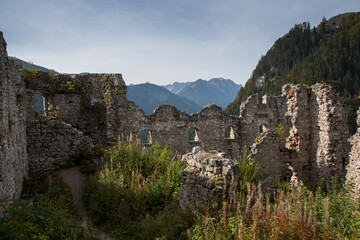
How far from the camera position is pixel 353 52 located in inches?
2635

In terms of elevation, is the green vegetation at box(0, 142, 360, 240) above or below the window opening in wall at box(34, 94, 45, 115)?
below

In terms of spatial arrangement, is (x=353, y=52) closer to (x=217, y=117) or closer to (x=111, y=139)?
(x=217, y=117)

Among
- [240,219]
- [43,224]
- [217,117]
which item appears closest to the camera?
A: [240,219]

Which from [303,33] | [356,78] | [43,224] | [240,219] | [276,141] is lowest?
[43,224]

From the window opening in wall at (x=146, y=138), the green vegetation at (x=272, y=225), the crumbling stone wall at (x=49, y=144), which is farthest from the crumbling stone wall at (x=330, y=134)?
the crumbling stone wall at (x=49, y=144)

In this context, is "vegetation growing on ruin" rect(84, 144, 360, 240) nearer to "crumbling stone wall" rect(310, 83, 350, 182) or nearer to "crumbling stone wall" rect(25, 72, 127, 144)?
"crumbling stone wall" rect(310, 83, 350, 182)

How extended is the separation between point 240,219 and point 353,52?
7859 centimetres

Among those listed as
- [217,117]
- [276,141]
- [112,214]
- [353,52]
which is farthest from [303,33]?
[112,214]

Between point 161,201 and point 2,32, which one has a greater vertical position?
point 2,32

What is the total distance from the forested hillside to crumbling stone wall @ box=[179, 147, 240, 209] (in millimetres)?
38533

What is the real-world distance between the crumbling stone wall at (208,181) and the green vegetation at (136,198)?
18.2 inches

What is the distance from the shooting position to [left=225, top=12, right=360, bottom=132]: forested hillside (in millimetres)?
57062

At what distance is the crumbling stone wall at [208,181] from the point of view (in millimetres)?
5574

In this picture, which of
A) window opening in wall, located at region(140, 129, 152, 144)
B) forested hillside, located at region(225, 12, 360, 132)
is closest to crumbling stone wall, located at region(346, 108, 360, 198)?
window opening in wall, located at region(140, 129, 152, 144)
